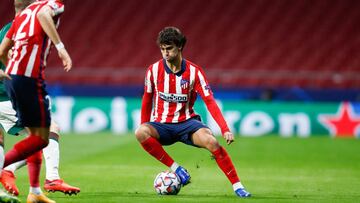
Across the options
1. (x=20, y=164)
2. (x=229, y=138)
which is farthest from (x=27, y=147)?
(x=229, y=138)

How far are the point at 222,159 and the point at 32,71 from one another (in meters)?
2.17

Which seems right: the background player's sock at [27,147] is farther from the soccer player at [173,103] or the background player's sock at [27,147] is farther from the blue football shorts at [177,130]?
the blue football shorts at [177,130]

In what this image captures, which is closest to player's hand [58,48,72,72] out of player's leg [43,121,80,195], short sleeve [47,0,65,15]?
short sleeve [47,0,65,15]

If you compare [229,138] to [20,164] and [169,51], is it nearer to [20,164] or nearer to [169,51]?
[169,51]

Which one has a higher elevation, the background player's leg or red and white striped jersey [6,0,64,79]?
red and white striped jersey [6,0,64,79]

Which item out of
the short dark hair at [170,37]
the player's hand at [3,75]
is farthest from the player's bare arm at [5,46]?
the short dark hair at [170,37]

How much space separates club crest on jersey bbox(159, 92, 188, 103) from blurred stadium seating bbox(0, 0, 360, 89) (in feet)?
40.0

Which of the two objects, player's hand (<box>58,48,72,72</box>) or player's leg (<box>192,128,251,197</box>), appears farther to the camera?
player's leg (<box>192,128,251,197</box>)

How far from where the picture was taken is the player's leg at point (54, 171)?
7.15 m

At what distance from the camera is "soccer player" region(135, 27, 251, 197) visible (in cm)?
774

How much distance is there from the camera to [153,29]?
76.7ft

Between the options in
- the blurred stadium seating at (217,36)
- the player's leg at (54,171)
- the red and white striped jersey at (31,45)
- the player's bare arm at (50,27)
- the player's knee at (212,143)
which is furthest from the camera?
the blurred stadium seating at (217,36)

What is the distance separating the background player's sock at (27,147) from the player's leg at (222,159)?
1849 mm

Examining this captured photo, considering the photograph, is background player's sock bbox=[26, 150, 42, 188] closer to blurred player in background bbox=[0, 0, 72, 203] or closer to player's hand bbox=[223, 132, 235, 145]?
blurred player in background bbox=[0, 0, 72, 203]
